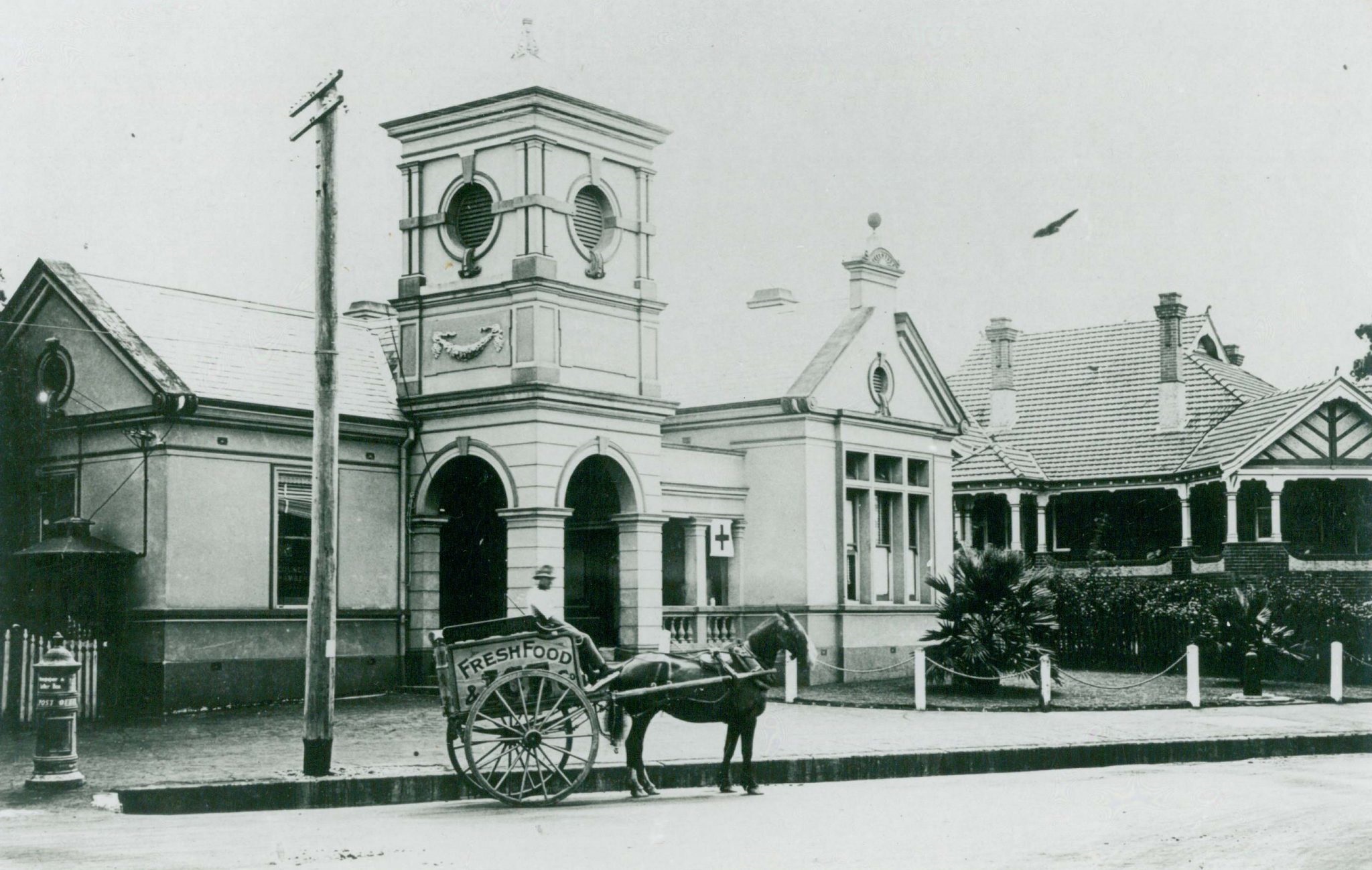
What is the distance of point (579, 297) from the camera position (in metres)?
23.6

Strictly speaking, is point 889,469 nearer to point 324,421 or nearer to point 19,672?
point 19,672

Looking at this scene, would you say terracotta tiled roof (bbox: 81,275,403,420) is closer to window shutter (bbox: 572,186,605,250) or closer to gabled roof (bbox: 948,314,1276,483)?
window shutter (bbox: 572,186,605,250)

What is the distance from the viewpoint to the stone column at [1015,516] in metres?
37.9

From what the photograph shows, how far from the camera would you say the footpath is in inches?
526

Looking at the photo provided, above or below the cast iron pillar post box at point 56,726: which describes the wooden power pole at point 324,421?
above

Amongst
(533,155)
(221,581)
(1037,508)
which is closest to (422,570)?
(221,581)

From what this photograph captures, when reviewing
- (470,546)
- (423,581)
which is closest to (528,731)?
(423,581)

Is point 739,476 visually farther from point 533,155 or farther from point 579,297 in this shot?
point 533,155

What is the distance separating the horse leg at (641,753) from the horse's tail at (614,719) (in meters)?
0.15

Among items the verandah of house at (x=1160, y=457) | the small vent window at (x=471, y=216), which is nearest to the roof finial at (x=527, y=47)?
the small vent window at (x=471, y=216)

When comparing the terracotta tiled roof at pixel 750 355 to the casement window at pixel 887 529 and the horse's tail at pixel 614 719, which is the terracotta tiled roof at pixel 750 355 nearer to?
the casement window at pixel 887 529

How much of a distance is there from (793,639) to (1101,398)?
2744cm

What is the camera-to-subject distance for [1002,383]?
41219 mm

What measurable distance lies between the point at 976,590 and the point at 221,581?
1125 centimetres
